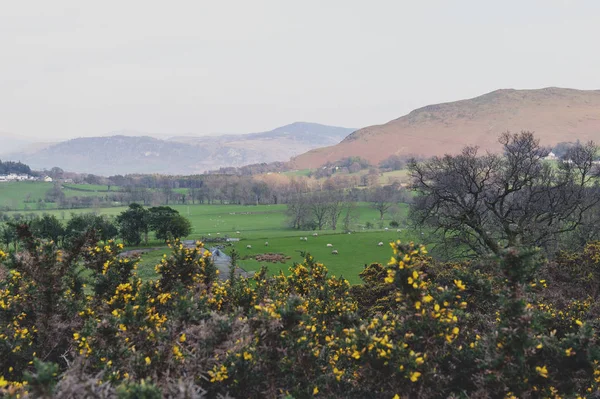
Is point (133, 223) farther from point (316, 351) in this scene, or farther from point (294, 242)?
point (316, 351)

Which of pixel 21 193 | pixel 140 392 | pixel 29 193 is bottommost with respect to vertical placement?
pixel 140 392

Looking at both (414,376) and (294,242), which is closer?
(414,376)

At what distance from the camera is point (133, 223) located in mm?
75938

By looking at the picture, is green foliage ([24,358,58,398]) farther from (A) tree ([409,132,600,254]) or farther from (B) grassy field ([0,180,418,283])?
(B) grassy field ([0,180,418,283])

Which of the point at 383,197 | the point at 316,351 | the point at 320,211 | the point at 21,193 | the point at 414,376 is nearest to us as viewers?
the point at 414,376

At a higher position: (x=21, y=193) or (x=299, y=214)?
(x=21, y=193)

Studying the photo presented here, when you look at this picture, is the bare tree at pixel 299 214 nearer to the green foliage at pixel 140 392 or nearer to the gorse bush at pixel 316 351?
the gorse bush at pixel 316 351

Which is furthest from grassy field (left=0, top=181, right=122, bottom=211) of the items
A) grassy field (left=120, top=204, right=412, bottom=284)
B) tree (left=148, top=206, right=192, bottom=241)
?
tree (left=148, top=206, right=192, bottom=241)

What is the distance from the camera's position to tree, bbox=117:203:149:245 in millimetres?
75188

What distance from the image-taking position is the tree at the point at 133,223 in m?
75.2

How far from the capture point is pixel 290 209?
10494 cm

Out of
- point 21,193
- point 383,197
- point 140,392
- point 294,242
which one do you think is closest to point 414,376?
→ point 140,392

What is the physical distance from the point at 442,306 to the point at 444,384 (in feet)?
5.13

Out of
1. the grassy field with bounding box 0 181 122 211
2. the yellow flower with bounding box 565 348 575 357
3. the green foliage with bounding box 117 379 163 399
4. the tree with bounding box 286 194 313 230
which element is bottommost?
the tree with bounding box 286 194 313 230
